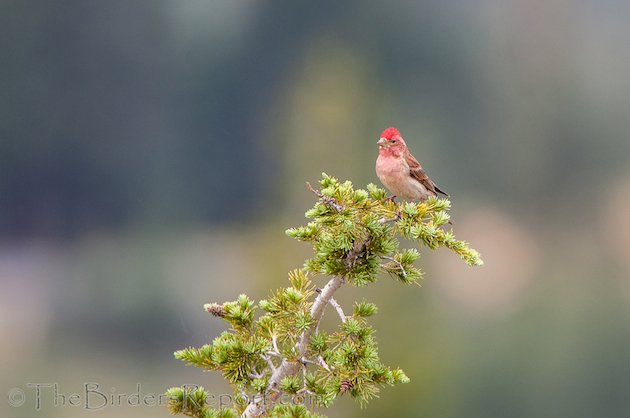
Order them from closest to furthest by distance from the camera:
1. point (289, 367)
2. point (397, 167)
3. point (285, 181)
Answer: point (289, 367) → point (397, 167) → point (285, 181)

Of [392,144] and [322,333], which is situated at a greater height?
[392,144]

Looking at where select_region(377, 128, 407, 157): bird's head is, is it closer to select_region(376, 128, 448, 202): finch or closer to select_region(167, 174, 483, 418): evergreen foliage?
select_region(376, 128, 448, 202): finch

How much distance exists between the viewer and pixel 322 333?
1.30 m

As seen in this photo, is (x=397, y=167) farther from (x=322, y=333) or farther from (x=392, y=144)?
(x=322, y=333)

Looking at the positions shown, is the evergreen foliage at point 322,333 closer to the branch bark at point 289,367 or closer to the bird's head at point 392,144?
the branch bark at point 289,367

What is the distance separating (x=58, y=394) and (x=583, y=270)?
6.71ft

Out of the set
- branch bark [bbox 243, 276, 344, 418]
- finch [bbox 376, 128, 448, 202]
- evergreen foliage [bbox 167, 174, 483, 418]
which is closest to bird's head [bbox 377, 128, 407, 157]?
finch [bbox 376, 128, 448, 202]

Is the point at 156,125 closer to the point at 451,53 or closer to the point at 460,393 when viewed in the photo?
the point at 451,53

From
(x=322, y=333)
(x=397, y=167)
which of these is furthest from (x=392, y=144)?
(x=322, y=333)

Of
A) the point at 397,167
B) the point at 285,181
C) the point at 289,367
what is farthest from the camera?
the point at 285,181

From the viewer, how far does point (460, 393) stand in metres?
2.74

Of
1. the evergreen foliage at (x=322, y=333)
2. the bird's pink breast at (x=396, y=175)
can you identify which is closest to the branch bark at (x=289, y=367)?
the evergreen foliage at (x=322, y=333)

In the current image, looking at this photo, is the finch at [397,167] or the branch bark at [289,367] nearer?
the branch bark at [289,367]

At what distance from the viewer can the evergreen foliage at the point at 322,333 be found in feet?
3.94
